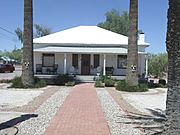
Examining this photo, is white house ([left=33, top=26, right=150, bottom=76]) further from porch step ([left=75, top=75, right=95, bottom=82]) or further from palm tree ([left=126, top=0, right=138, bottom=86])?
palm tree ([left=126, top=0, right=138, bottom=86])

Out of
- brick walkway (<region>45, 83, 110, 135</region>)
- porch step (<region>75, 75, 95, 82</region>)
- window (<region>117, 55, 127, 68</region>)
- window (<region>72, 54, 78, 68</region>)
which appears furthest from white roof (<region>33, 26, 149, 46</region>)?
brick walkway (<region>45, 83, 110, 135</region>)

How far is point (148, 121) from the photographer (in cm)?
1128

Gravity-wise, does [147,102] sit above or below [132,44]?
below

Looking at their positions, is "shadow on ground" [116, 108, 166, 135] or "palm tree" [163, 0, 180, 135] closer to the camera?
"palm tree" [163, 0, 180, 135]

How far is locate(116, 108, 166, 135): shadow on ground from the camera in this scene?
9.75 metres

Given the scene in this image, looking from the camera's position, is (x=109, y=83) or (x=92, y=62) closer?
(x=109, y=83)

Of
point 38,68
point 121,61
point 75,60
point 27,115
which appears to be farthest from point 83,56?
point 27,115

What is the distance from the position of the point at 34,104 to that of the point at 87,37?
20.0 meters

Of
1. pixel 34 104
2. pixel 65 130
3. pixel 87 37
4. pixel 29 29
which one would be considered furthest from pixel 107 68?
pixel 65 130

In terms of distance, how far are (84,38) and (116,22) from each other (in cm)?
4791

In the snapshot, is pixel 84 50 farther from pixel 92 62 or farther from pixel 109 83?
pixel 109 83

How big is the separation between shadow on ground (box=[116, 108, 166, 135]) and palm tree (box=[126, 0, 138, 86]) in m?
9.59

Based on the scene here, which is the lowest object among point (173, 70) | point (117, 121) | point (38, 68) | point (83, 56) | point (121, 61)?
point (117, 121)

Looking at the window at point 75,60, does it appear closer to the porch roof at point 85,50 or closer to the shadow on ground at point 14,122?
the porch roof at point 85,50
